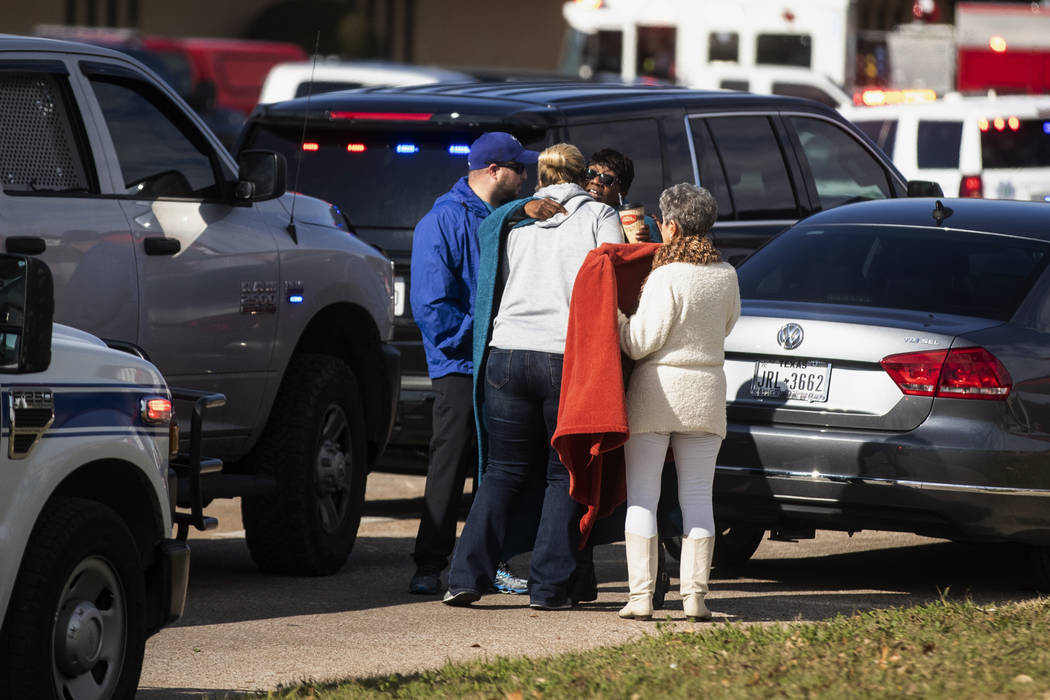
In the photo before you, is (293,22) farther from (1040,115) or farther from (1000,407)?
(1000,407)

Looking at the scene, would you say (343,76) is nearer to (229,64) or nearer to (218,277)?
(229,64)

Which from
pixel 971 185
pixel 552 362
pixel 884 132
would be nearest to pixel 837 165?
pixel 552 362

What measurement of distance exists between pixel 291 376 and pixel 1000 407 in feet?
9.97

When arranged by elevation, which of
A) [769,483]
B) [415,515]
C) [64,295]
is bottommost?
[415,515]

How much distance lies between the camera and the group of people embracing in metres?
7.36

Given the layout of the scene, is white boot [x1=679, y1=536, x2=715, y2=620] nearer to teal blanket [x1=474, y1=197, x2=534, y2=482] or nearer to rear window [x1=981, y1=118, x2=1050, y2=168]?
teal blanket [x1=474, y1=197, x2=534, y2=482]

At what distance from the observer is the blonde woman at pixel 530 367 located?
7.61m

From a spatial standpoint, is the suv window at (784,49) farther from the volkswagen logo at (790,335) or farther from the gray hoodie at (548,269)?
the gray hoodie at (548,269)

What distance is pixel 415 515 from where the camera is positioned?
35.2 ft

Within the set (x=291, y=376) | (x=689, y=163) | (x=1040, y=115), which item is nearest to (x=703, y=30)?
(x=1040, y=115)

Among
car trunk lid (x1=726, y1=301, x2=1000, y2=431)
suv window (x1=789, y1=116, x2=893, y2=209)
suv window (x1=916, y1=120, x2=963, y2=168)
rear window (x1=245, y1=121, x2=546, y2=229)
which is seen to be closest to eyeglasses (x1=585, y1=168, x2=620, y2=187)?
car trunk lid (x1=726, y1=301, x2=1000, y2=431)

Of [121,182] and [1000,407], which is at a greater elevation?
[121,182]

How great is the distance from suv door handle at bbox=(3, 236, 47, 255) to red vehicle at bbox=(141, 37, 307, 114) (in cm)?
2482

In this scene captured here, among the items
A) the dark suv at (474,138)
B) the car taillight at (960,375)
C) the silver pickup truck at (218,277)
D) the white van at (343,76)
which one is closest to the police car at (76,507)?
the silver pickup truck at (218,277)
